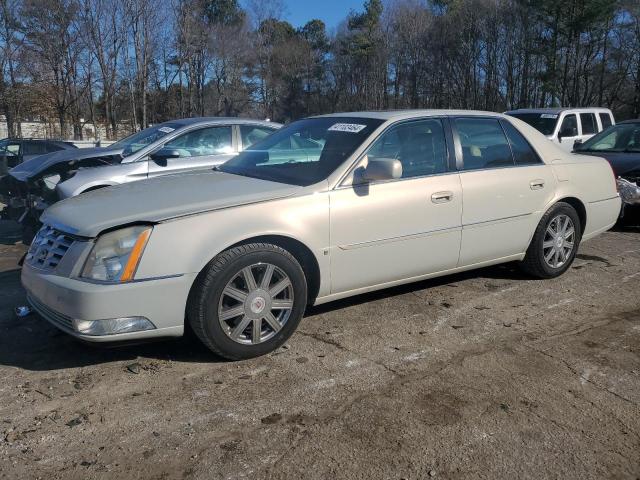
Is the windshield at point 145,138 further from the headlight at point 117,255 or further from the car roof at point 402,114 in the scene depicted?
the headlight at point 117,255

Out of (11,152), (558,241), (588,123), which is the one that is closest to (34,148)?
(11,152)

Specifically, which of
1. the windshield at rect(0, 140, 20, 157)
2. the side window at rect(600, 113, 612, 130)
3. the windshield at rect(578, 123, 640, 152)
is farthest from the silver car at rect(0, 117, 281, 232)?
the side window at rect(600, 113, 612, 130)

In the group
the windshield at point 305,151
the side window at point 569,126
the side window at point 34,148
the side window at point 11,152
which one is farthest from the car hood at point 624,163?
the side window at point 11,152

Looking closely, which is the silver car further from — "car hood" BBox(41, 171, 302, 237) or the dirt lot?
"car hood" BBox(41, 171, 302, 237)

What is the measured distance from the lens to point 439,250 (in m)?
4.38

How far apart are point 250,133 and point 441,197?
4529 millimetres

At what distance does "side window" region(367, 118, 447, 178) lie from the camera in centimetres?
426

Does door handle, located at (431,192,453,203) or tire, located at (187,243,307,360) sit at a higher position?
door handle, located at (431,192,453,203)

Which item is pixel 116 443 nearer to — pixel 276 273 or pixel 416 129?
pixel 276 273

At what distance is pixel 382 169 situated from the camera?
153 inches

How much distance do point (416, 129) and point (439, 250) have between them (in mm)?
962

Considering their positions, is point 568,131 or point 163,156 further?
point 568,131

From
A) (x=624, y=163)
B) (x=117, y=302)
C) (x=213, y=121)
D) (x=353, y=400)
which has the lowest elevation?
(x=353, y=400)

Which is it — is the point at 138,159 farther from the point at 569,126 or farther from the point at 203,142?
the point at 569,126
